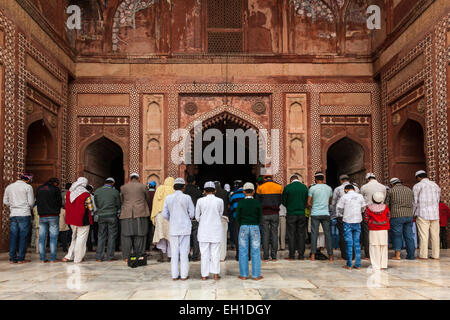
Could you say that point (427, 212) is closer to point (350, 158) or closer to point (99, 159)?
point (350, 158)

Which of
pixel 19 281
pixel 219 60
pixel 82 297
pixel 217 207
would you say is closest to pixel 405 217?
pixel 217 207

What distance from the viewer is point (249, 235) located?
16.8ft

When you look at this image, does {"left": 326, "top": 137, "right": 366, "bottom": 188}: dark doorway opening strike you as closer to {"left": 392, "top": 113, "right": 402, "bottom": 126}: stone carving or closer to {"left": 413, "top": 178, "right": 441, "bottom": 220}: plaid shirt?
{"left": 392, "top": 113, "right": 402, "bottom": 126}: stone carving

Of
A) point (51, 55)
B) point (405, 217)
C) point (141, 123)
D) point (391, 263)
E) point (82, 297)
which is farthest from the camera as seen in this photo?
point (141, 123)

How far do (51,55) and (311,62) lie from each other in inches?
260

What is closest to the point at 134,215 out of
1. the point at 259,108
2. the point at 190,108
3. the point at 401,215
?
the point at 401,215

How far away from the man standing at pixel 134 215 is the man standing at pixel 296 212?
2.21 meters

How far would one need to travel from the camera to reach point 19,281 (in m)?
4.79

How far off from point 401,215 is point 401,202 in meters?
0.21

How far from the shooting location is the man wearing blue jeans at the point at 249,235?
4961mm

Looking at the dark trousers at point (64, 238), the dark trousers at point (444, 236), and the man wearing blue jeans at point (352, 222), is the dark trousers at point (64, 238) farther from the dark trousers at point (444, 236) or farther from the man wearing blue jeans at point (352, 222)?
the dark trousers at point (444, 236)

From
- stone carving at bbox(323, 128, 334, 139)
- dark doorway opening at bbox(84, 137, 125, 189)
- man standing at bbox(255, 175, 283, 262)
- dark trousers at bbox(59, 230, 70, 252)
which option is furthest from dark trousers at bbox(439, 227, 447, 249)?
dark doorway opening at bbox(84, 137, 125, 189)

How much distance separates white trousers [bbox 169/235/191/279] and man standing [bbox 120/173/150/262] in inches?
64.8

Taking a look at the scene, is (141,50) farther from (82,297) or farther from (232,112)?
(82,297)
